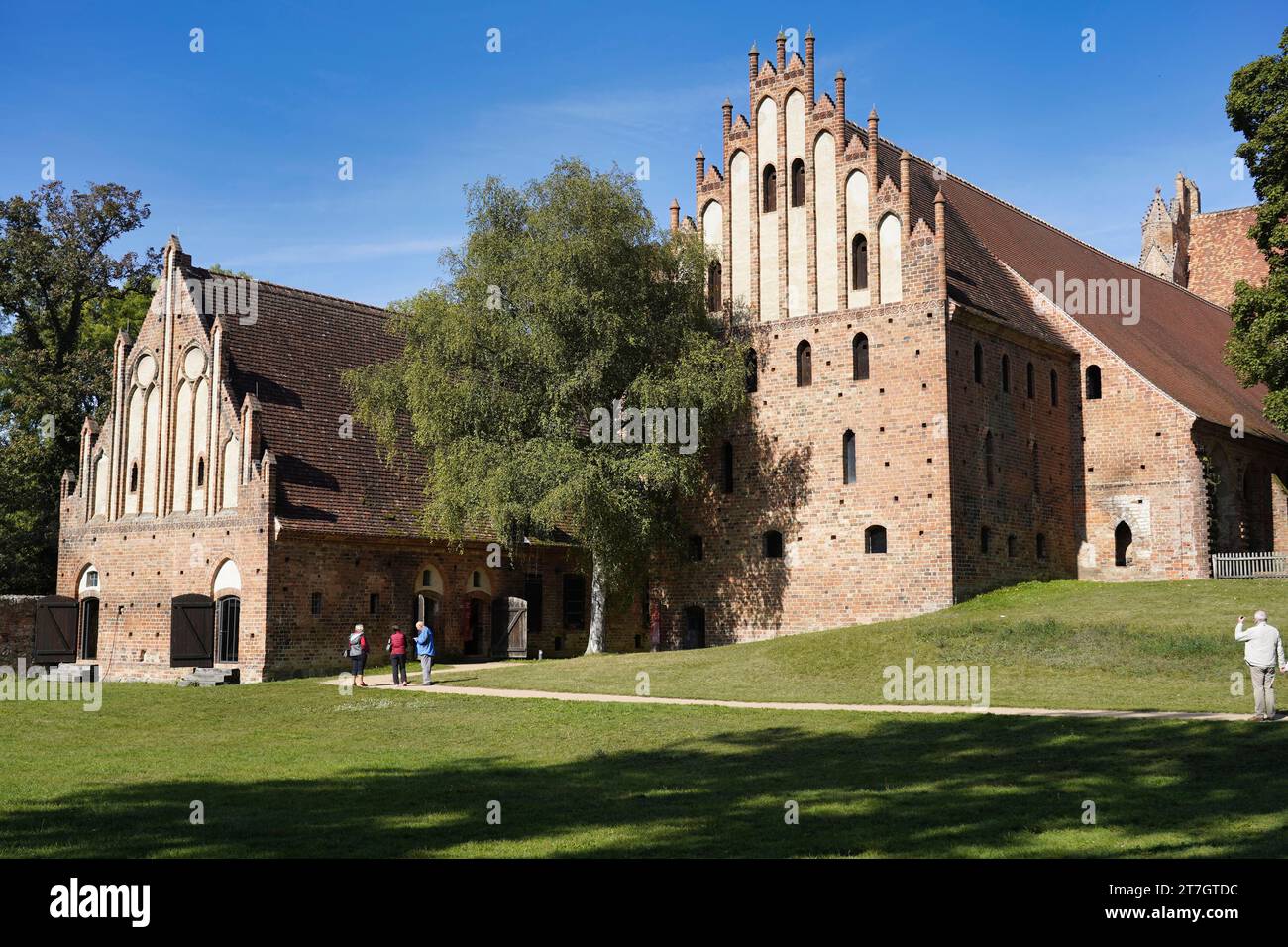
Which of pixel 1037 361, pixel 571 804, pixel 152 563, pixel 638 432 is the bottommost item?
pixel 571 804

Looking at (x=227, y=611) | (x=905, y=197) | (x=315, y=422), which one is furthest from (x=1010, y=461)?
(x=227, y=611)

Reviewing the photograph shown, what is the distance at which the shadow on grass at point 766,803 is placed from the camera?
10977 mm

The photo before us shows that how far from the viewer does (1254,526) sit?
4178 cm

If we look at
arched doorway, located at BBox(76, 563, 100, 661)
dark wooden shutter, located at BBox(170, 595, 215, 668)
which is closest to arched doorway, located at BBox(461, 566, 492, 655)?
dark wooden shutter, located at BBox(170, 595, 215, 668)

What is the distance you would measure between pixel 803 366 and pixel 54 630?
2234 cm

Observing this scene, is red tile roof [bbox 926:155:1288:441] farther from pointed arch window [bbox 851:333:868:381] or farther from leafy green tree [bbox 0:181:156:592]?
leafy green tree [bbox 0:181:156:592]

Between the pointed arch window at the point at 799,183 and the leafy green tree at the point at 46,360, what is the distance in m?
23.8

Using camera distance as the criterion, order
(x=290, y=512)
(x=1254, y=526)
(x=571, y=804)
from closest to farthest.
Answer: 1. (x=571, y=804)
2. (x=290, y=512)
3. (x=1254, y=526)

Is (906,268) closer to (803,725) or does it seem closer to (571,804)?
(803,725)

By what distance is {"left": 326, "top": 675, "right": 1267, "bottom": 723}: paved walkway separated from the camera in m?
19.0

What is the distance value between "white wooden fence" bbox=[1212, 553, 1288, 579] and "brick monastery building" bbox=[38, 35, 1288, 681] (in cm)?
46

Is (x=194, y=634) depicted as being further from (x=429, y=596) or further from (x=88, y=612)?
(x=429, y=596)
